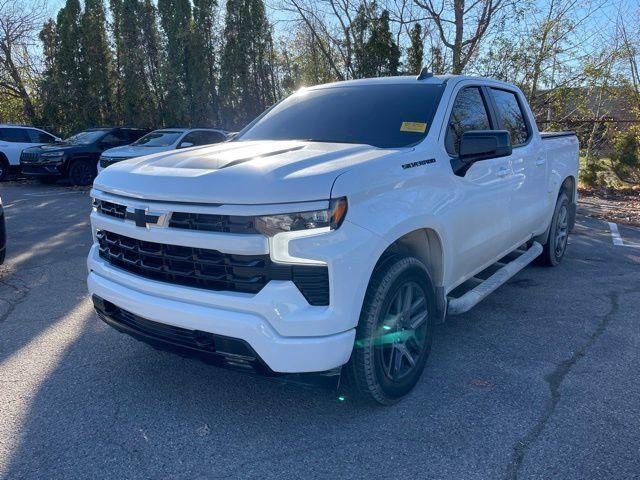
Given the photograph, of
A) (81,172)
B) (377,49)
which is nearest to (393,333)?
(81,172)

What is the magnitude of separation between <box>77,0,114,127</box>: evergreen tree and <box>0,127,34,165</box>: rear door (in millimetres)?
3973

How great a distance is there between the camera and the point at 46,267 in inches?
242

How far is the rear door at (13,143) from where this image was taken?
51.4 feet

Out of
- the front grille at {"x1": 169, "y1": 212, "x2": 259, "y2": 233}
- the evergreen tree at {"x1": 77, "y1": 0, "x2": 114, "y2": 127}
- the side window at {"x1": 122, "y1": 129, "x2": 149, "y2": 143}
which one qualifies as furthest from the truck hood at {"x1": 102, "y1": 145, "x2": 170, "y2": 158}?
the front grille at {"x1": 169, "y1": 212, "x2": 259, "y2": 233}

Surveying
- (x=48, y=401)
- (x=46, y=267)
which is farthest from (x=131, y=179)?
(x=46, y=267)

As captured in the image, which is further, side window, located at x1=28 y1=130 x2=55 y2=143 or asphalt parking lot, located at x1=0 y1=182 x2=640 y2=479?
side window, located at x1=28 y1=130 x2=55 y2=143

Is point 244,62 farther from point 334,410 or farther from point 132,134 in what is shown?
point 334,410

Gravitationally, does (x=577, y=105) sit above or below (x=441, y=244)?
above

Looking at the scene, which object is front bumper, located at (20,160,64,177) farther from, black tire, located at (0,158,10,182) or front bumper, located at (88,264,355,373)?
front bumper, located at (88,264,355,373)

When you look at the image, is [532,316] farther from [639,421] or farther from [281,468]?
[281,468]

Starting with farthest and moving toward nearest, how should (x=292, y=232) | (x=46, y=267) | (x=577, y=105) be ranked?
(x=577, y=105)
(x=46, y=267)
(x=292, y=232)

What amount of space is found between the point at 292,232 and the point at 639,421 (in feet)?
7.27

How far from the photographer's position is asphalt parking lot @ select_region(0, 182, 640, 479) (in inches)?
100

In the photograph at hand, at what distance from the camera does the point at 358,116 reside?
380cm
